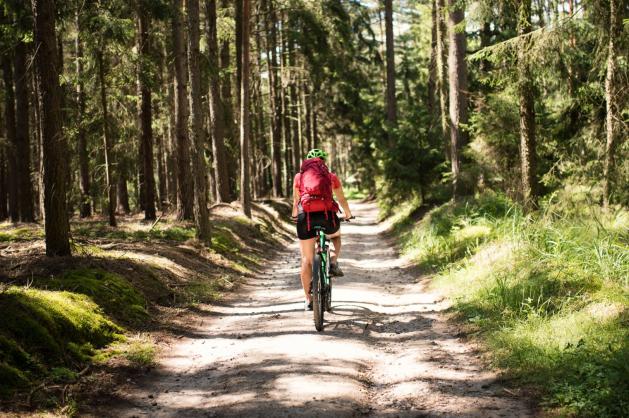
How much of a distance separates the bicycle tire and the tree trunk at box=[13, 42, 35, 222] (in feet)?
46.2

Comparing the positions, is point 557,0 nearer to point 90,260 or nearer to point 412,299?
point 412,299

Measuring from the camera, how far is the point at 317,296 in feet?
25.5

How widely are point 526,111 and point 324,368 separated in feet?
24.8

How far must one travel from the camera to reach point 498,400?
5250 millimetres

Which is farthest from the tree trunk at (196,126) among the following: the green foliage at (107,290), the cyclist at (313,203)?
the cyclist at (313,203)

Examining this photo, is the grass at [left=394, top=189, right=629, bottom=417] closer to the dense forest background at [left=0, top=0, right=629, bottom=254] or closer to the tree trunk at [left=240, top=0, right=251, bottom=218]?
the dense forest background at [left=0, top=0, right=629, bottom=254]

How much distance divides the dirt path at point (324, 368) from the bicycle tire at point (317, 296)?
0.18 metres

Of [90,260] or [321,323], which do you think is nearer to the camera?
[321,323]

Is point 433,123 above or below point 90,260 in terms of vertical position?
above

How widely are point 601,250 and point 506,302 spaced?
1.37m

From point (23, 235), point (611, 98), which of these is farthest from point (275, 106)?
point (611, 98)

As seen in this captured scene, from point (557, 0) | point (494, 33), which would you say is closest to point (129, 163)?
point (494, 33)

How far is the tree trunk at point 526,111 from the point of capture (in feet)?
37.4

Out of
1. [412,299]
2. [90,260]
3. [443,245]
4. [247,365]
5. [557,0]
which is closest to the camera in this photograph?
[247,365]
